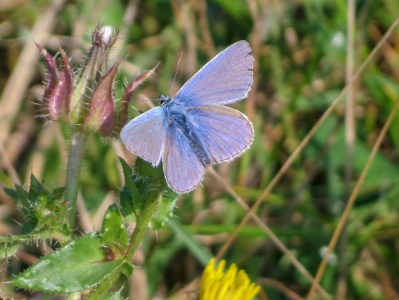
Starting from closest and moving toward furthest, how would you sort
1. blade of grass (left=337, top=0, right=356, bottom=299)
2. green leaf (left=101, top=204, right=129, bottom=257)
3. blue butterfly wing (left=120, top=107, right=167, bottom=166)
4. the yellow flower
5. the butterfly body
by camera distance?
blue butterfly wing (left=120, top=107, right=167, bottom=166)
the butterfly body
green leaf (left=101, top=204, right=129, bottom=257)
the yellow flower
blade of grass (left=337, top=0, right=356, bottom=299)

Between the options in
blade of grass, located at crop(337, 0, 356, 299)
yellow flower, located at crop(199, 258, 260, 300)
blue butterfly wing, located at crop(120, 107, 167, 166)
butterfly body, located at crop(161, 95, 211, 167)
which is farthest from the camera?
blade of grass, located at crop(337, 0, 356, 299)

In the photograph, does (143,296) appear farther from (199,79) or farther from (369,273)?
(199,79)

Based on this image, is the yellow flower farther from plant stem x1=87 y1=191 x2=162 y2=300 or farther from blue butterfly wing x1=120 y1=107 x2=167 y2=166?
blue butterfly wing x1=120 y1=107 x2=167 y2=166

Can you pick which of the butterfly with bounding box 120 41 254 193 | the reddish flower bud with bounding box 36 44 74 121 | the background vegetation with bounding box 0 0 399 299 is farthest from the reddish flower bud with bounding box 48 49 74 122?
the background vegetation with bounding box 0 0 399 299

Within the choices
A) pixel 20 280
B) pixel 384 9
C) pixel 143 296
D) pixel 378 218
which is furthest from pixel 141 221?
pixel 384 9

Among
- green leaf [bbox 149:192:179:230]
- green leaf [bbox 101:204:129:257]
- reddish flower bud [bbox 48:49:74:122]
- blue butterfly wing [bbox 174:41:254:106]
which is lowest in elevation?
green leaf [bbox 149:192:179:230]

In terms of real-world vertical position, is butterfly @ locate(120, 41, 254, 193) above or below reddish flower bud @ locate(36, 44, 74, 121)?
below

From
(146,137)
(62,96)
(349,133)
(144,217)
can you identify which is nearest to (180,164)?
(146,137)

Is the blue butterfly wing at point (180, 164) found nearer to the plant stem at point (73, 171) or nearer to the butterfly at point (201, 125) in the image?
the butterfly at point (201, 125)
